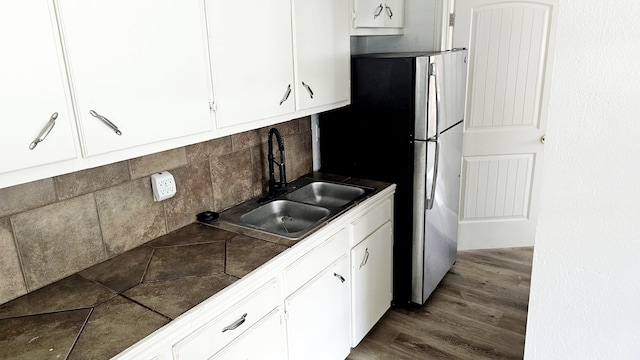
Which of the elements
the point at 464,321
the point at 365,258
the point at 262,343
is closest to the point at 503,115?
the point at 464,321

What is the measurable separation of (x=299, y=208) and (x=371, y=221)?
0.38 meters

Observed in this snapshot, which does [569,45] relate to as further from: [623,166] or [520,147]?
[520,147]

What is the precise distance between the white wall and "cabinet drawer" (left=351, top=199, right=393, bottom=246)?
3.96 feet

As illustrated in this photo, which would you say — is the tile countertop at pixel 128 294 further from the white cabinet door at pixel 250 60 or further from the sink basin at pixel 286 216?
the white cabinet door at pixel 250 60

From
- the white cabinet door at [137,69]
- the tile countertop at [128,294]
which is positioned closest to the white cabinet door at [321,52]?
the white cabinet door at [137,69]

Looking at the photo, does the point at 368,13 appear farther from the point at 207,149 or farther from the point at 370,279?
the point at 370,279

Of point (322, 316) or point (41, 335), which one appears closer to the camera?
point (41, 335)

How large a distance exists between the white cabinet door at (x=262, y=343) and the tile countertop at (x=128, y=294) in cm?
21

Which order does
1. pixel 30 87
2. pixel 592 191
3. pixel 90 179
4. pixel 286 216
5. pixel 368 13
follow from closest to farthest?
1. pixel 592 191
2. pixel 30 87
3. pixel 90 179
4. pixel 286 216
5. pixel 368 13

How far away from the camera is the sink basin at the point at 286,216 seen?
86.0 inches

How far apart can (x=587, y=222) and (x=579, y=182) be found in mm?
87

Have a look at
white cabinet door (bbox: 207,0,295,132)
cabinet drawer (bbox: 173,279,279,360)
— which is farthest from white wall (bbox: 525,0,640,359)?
white cabinet door (bbox: 207,0,295,132)

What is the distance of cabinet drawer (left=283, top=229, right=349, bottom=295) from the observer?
1.76 metres

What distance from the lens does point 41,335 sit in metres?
1.23
